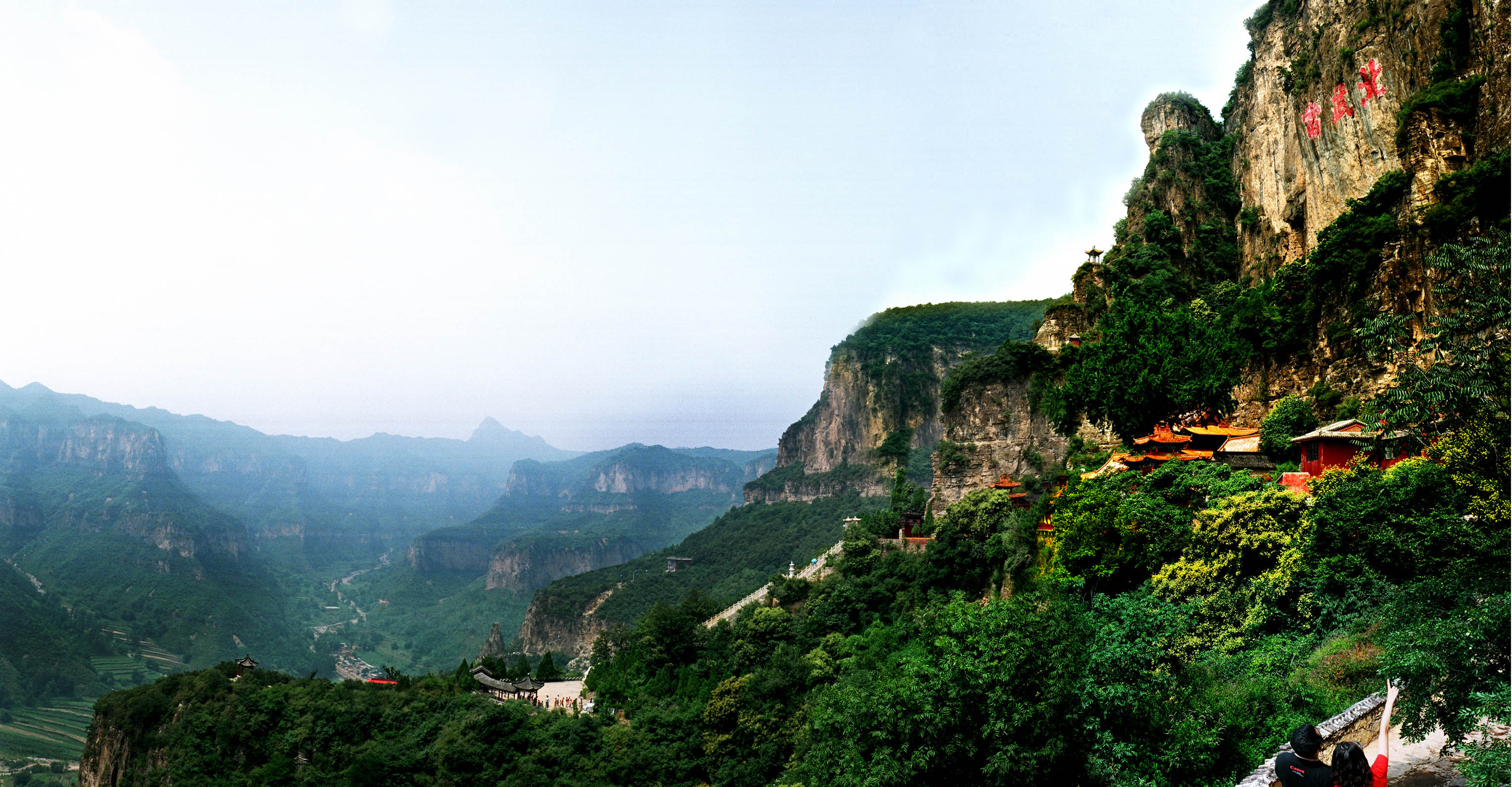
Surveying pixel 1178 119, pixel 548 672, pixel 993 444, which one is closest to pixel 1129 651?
pixel 993 444

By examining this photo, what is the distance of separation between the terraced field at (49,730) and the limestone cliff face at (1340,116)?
7740 centimetres

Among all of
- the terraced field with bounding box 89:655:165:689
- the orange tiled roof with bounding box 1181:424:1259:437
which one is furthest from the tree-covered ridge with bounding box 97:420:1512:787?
the terraced field with bounding box 89:655:165:689

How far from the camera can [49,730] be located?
70.5 metres

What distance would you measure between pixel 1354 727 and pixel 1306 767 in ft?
13.3

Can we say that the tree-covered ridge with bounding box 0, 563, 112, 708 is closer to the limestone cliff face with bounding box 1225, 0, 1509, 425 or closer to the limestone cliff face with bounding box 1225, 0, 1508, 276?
the limestone cliff face with bounding box 1225, 0, 1509, 425

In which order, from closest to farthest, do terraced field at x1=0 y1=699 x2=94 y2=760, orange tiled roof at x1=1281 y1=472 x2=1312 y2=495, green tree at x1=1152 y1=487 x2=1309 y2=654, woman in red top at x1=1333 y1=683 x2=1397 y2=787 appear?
woman in red top at x1=1333 y1=683 x2=1397 y2=787 < green tree at x1=1152 y1=487 x2=1309 y2=654 < orange tiled roof at x1=1281 y1=472 x2=1312 y2=495 < terraced field at x1=0 y1=699 x2=94 y2=760

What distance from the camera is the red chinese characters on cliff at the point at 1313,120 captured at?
2402 centimetres

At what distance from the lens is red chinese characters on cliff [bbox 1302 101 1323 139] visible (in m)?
24.0

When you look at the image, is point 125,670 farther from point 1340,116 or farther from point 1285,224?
point 1340,116

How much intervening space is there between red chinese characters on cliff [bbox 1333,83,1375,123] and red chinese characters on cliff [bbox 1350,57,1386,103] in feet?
1.37

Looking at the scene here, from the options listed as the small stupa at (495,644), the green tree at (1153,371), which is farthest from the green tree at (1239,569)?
the small stupa at (495,644)

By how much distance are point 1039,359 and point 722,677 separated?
56.0 ft

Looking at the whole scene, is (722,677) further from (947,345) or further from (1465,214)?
(947,345)

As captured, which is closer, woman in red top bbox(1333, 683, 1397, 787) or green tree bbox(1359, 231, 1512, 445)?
woman in red top bbox(1333, 683, 1397, 787)
